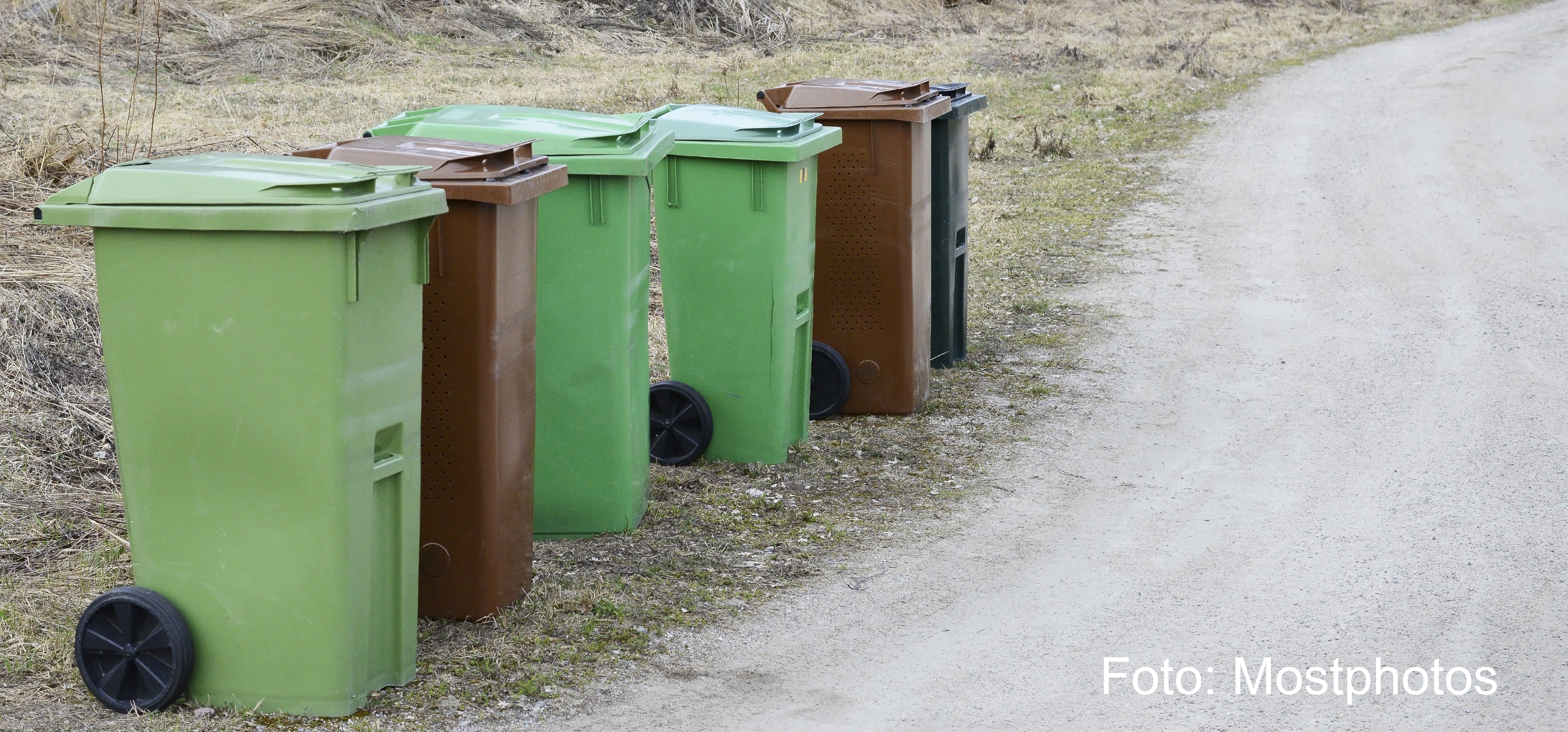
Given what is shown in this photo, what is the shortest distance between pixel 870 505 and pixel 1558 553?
2.19 metres

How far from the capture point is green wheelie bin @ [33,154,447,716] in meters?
3.05

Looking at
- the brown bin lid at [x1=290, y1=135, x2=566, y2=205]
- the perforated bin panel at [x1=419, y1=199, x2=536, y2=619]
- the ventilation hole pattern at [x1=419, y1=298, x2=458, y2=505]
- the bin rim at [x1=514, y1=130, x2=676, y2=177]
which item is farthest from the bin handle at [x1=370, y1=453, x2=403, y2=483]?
the bin rim at [x1=514, y1=130, x2=676, y2=177]

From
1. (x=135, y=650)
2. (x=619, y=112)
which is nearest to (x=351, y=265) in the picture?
(x=135, y=650)

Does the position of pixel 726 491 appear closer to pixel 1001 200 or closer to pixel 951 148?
pixel 951 148

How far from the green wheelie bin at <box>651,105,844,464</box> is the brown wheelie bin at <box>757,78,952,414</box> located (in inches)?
16.5

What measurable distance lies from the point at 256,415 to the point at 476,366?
662 mm

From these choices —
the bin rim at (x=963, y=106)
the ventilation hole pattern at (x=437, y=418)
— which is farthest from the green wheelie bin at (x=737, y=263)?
the ventilation hole pattern at (x=437, y=418)

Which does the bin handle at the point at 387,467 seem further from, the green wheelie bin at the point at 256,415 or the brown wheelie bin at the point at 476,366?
the brown wheelie bin at the point at 476,366

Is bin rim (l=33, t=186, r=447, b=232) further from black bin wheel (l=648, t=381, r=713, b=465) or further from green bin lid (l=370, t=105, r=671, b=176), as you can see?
black bin wheel (l=648, t=381, r=713, b=465)

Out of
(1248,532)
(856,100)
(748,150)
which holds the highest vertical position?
(856,100)

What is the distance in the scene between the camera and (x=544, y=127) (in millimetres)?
4426

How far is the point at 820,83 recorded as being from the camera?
6.01 m

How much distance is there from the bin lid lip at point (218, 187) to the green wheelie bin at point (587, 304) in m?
1.05

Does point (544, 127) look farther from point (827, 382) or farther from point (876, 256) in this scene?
point (827, 382)
